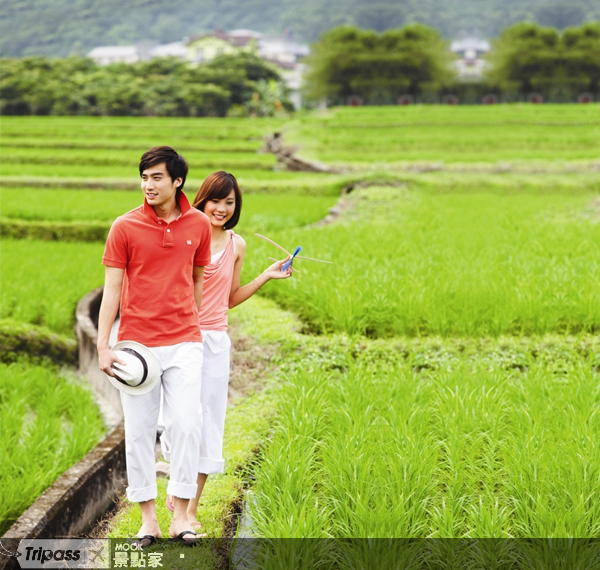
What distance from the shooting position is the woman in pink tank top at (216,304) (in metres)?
2.70

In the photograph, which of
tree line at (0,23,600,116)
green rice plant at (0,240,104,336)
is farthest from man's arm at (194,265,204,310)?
tree line at (0,23,600,116)

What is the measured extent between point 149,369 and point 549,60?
121 ft

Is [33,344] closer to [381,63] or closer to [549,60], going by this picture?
[381,63]

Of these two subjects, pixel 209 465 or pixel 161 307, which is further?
pixel 209 465

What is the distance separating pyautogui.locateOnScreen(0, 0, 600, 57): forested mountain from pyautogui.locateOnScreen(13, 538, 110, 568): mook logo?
60631mm

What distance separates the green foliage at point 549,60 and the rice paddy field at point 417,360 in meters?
25.0

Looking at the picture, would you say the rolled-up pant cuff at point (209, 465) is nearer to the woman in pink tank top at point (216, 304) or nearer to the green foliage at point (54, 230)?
the woman in pink tank top at point (216, 304)

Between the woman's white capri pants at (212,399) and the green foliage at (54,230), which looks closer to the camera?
the woman's white capri pants at (212,399)

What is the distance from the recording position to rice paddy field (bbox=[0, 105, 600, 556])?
2697 mm

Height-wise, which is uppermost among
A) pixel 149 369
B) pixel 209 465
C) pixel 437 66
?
pixel 149 369

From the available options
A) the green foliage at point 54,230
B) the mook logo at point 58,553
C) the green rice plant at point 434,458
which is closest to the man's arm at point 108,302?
the green rice plant at point 434,458

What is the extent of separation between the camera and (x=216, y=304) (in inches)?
109

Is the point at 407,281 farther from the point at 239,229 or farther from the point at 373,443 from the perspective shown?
the point at 239,229

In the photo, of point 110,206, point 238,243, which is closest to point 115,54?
point 110,206
